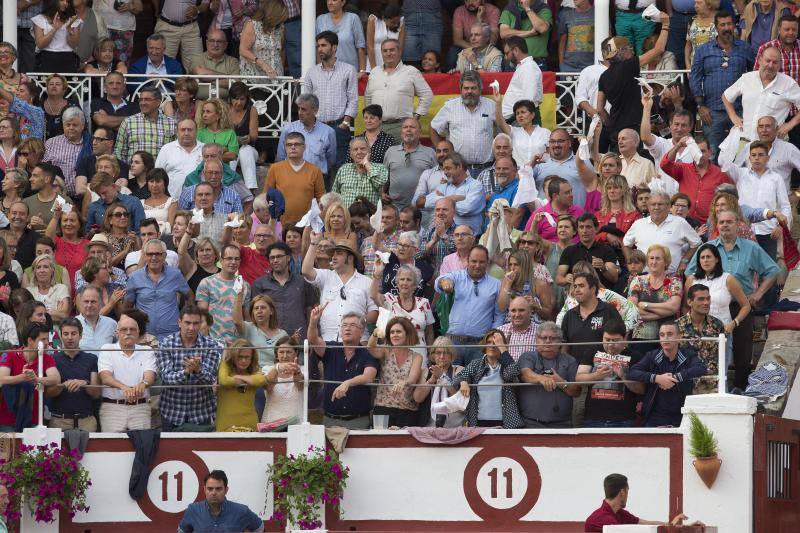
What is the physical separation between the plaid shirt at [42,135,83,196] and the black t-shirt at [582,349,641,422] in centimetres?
794

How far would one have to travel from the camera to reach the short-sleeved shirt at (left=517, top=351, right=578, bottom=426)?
17.8 m

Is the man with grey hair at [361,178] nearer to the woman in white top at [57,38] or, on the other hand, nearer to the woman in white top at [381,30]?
the woman in white top at [381,30]

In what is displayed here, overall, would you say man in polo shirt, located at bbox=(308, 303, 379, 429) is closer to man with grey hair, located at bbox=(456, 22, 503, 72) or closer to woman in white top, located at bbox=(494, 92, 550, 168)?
woman in white top, located at bbox=(494, 92, 550, 168)

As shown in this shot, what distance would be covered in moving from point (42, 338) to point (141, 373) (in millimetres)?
1009

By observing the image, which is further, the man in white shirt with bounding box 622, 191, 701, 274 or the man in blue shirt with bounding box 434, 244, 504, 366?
→ the man in white shirt with bounding box 622, 191, 701, 274

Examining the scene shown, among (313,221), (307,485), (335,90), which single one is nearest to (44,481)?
(307,485)

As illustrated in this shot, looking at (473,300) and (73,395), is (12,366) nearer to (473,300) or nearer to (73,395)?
(73,395)

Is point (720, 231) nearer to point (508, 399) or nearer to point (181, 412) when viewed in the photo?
point (508, 399)

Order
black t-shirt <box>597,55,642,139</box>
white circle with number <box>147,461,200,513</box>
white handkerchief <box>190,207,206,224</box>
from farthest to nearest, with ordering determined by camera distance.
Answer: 1. black t-shirt <box>597,55,642,139</box>
2. white handkerchief <box>190,207,206,224</box>
3. white circle with number <box>147,461,200,513</box>

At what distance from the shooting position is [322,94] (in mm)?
24406

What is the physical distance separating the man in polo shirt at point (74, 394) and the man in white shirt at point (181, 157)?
4899 millimetres

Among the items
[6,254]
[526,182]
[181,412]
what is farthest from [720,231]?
[6,254]

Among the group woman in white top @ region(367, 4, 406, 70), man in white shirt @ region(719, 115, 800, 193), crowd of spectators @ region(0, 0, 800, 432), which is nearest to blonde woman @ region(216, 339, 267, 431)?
crowd of spectators @ region(0, 0, 800, 432)

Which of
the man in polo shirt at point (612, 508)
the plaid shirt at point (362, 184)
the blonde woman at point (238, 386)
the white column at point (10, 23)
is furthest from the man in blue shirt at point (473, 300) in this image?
the white column at point (10, 23)
